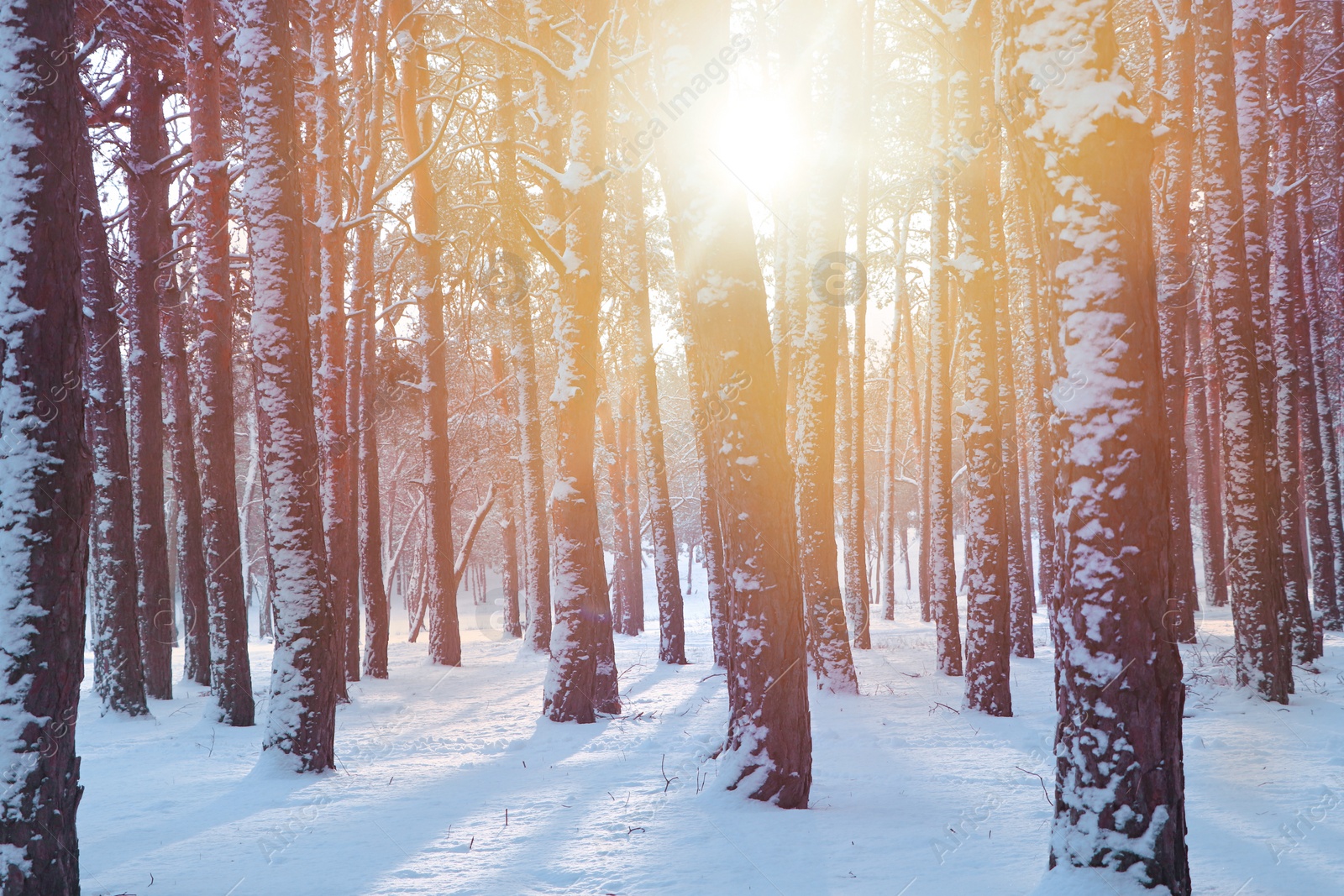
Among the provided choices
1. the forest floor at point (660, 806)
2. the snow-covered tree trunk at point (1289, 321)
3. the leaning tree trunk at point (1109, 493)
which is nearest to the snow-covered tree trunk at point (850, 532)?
the forest floor at point (660, 806)

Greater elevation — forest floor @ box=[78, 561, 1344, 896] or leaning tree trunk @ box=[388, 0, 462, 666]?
leaning tree trunk @ box=[388, 0, 462, 666]

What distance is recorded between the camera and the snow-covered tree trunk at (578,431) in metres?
8.71

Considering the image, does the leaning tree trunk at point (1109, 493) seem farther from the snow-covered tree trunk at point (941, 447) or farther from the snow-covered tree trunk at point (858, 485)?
the snow-covered tree trunk at point (858, 485)

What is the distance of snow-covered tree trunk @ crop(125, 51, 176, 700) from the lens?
1061 cm

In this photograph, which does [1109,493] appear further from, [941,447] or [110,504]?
[110,504]

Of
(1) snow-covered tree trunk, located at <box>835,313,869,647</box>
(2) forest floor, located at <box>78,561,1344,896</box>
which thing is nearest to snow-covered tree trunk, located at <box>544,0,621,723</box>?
(2) forest floor, located at <box>78,561,1344,896</box>

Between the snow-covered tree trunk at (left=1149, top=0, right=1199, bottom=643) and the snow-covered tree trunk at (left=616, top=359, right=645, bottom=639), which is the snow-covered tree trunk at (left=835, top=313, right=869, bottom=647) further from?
the snow-covered tree trunk at (left=616, top=359, right=645, bottom=639)

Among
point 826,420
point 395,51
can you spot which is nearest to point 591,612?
point 826,420

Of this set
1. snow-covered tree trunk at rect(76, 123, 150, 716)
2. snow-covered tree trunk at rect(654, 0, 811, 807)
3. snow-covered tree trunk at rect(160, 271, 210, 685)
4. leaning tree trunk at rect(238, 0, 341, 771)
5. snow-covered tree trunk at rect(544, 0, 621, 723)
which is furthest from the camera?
snow-covered tree trunk at rect(160, 271, 210, 685)

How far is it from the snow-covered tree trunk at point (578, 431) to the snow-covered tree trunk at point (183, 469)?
5861mm

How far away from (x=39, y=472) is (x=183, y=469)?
8.78 meters

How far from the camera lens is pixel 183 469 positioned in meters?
11.8

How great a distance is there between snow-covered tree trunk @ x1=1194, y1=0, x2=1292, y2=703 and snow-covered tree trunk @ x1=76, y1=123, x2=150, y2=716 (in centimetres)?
1247

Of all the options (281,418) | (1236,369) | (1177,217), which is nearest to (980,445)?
(1236,369)
